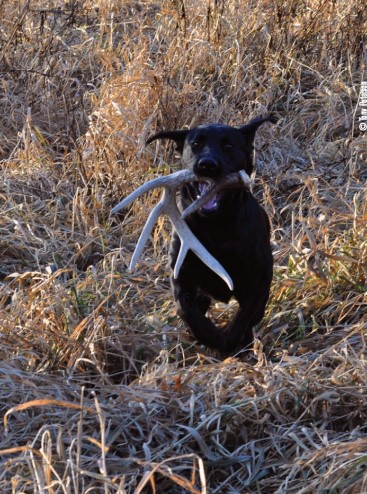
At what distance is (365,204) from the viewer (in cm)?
500

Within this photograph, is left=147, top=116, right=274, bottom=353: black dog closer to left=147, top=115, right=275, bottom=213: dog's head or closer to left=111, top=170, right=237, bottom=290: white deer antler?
left=147, top=115, right=275, bottom=213: dog's head

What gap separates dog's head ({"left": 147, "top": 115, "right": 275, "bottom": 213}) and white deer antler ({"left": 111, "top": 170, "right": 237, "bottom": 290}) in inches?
2.5

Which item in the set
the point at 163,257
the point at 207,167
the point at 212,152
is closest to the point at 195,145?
the point at 212,152

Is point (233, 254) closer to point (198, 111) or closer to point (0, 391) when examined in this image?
point (0, 391)

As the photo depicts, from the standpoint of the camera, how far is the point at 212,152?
4.26 meters

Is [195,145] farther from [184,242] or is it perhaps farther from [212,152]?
[184,242]

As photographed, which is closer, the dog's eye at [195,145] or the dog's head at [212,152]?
the dog's head at [212,152]

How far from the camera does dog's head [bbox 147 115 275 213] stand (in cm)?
416

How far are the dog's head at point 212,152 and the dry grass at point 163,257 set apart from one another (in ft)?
1.66

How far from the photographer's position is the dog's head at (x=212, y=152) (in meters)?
4.16

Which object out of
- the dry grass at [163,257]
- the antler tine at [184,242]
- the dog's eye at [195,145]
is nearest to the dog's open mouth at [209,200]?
the antler tine at [184,242]
